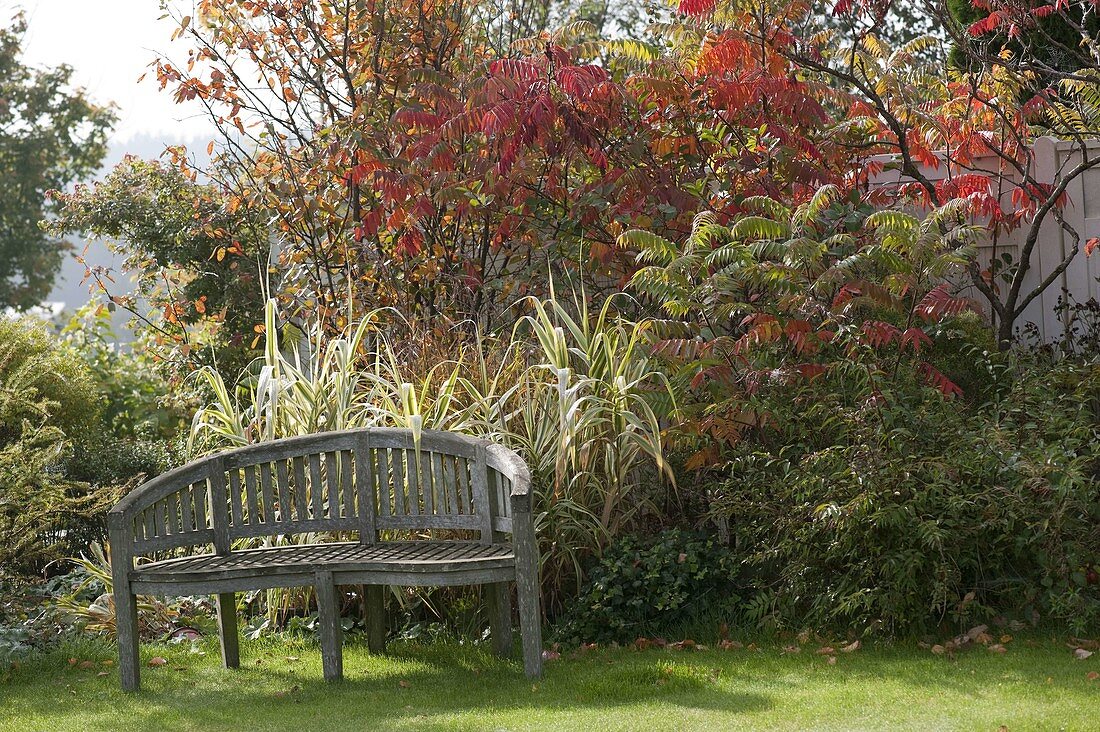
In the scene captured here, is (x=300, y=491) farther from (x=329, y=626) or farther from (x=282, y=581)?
(x=329, y=626)

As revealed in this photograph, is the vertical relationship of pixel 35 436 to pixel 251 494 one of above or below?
above

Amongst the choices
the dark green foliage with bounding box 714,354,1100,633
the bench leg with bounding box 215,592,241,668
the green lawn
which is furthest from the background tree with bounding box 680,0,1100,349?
the bench leg with bounding box 215,592,241,668

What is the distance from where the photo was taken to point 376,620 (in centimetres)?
532

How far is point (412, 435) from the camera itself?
525 centimetres

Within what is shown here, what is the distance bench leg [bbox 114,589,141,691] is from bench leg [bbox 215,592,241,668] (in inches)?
17.4

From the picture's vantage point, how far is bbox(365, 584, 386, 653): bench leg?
17.4 feet

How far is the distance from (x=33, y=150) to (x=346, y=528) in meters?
24.5

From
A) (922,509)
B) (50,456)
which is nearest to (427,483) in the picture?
(922,509)

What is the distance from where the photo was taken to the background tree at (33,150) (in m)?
26.0

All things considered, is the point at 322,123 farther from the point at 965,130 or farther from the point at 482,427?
the point at 965,130

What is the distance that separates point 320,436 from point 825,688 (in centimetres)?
252

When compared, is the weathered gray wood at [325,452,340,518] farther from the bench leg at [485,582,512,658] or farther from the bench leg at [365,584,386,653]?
the bench leg at [485,582,512,658]

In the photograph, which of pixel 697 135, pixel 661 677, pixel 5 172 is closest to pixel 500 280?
pixel 697 135

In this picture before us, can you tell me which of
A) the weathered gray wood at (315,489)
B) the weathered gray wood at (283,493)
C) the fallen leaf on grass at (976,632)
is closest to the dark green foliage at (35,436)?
the weathered gray wood at (283,493)
